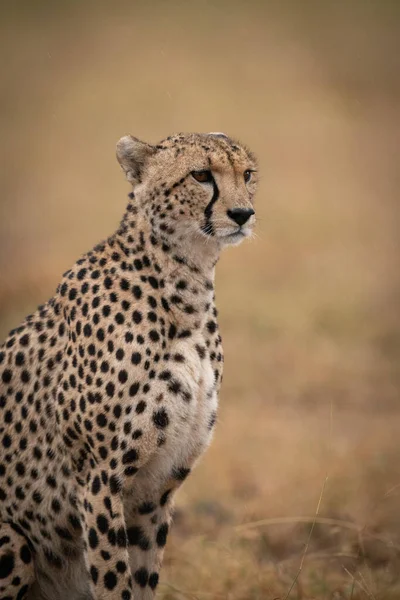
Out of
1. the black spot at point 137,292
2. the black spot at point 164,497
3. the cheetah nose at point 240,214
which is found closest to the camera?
the cheetah nose at point 240,214

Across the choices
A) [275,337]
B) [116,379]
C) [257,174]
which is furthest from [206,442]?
[275,337]

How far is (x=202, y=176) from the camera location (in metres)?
3.11

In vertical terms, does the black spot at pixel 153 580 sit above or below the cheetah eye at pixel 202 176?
below

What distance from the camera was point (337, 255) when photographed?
1064 cm

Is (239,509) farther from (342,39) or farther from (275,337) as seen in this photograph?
(342,39)

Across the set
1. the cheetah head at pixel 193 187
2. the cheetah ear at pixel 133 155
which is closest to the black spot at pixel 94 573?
the cheetah head at pixel 193 187

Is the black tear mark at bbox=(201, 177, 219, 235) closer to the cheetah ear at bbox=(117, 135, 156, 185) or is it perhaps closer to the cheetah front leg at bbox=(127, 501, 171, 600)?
the cheetah ear at bbox=(117, 135, 156, 185)

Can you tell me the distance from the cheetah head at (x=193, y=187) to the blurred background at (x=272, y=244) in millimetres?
919

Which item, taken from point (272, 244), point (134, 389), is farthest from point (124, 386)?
point (272, 244)

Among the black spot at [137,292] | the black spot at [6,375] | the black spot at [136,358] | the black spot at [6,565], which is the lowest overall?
the black spot at [6,565]

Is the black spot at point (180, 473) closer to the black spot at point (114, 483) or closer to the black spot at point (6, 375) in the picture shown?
the black spot at point (114, 483)

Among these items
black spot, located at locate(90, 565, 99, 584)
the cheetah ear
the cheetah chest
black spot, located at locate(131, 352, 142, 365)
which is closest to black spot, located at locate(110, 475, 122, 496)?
the cheetah chest

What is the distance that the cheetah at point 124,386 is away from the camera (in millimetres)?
3049

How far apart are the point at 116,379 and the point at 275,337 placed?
A: 5.41 m
